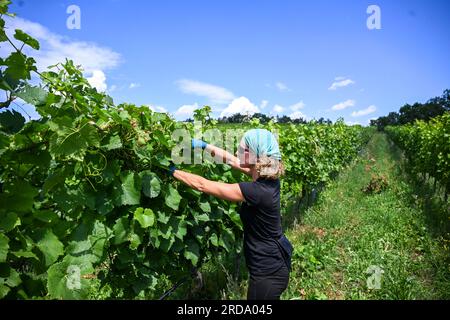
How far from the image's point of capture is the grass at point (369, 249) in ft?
15.2

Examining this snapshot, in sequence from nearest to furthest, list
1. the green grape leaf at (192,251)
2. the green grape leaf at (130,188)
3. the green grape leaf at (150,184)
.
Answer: the green grape leaf at (130,188) < the green grape leaf at (150,184) < the green grape leaf at (192,251)

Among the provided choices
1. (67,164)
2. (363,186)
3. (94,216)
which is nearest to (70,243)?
(94,216)

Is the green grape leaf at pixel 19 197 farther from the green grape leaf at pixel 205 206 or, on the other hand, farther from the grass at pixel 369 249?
the grass at pixel 369 249

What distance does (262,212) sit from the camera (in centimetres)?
298

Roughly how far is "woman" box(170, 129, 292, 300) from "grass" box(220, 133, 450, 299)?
2.90 ft

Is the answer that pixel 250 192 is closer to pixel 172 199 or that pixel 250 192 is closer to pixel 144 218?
pixel 172 199

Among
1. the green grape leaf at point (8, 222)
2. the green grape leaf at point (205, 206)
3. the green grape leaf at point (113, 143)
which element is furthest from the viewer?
the green grape leaf at point (205, 206)

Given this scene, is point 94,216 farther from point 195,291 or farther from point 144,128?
point 195,291

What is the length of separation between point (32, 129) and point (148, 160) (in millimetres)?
1005

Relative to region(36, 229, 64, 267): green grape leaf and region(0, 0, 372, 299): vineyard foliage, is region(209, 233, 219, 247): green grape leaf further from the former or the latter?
region(36, 229, 64, 267): green grape leaf

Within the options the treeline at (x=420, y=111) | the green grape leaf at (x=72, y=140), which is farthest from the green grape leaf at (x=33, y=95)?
the treeline at (x=420, y=111)

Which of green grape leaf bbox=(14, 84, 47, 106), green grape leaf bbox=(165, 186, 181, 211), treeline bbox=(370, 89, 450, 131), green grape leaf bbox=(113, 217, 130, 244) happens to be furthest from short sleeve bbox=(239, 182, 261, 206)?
treeline bbox=(370, 89, 450, 131)

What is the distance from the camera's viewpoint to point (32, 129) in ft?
5.97

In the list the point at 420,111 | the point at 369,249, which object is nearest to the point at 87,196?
the point at 369,249
